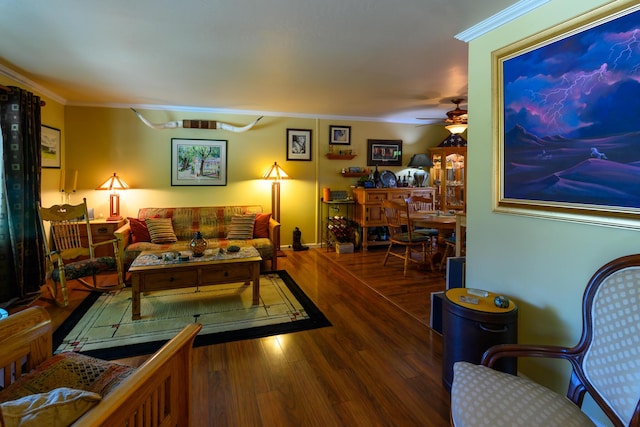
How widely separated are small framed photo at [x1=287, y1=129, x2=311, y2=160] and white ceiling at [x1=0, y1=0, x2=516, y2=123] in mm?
1058

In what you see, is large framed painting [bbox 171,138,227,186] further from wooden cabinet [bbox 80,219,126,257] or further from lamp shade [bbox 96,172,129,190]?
wooden cabinet [bbox 80,219,126,257]

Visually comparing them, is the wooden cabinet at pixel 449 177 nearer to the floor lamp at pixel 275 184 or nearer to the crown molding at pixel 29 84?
the floor lamp at pixel 275 184

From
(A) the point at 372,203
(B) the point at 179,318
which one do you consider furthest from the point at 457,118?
(B) the point at 179,318

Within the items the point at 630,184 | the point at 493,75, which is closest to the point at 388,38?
the point at 493,75

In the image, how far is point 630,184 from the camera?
1.46m

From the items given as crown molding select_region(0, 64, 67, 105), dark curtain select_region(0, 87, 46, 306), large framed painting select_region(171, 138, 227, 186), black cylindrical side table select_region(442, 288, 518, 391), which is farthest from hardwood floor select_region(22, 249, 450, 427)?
crown molding select_region(0, 64, 67, 105)

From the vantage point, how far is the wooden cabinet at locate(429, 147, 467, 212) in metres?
5.97

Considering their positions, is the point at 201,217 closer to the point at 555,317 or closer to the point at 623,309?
the point at 555,317

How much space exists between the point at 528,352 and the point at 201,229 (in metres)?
4.16

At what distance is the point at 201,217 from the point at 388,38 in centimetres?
344

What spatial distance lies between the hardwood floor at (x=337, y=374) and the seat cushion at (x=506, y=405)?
54 cm

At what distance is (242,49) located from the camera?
2664 mm

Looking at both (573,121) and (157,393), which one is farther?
(573,121)

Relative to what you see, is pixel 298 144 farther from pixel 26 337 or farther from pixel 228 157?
pixel 26 337
